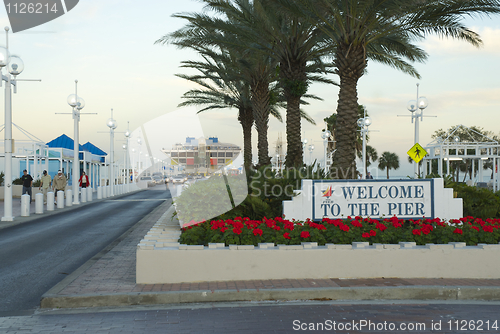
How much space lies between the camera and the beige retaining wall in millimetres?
6625

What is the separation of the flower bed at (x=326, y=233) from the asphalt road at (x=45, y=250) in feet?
8.17

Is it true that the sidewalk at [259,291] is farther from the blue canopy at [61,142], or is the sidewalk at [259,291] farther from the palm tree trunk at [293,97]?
the blue canopy at [61,142]

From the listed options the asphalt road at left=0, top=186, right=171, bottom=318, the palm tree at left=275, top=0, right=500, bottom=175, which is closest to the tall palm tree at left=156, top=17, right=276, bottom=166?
the palm tree at left=275, top=0, right=500, bottom=175

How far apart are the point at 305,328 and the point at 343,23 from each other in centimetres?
1030

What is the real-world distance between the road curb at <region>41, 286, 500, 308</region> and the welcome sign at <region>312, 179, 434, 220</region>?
2.80 meters

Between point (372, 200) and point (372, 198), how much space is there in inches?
1.6

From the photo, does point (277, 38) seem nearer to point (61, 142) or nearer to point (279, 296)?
point (279, 296)

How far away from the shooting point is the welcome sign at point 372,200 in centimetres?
881

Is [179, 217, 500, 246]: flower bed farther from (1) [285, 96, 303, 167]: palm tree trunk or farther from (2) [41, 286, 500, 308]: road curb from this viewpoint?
(1) [285, 96, 303, 167]: palm tree trunk

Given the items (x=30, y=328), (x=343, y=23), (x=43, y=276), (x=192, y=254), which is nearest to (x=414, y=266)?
(x=192, y=254)

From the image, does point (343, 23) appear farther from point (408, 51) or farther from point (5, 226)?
point (5, 226)

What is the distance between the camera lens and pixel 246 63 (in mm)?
20578

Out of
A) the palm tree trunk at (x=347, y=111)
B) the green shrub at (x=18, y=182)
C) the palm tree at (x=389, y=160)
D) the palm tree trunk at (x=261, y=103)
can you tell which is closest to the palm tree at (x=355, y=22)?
the palm tree trunk at (x=347, y=111)

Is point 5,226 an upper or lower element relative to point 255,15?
lower
